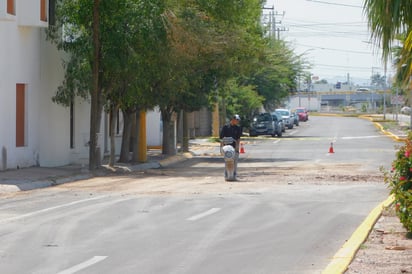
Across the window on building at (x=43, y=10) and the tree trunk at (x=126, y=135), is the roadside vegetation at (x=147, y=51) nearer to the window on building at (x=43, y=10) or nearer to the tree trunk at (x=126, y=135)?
the tree trunk at (x=126, y=135)

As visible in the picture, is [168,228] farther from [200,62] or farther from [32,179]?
[200,62]

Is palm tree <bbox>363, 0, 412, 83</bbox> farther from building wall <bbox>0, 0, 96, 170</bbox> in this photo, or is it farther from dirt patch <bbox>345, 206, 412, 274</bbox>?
building wall <bbox>0, 0, 96, 170</bbox>

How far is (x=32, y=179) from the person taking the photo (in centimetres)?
2419

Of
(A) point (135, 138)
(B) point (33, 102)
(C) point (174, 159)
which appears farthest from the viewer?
(C) point (174, 159)

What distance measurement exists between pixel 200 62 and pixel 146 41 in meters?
6.40

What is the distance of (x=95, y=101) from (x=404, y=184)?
689 inches

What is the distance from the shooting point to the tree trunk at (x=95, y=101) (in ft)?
90.5

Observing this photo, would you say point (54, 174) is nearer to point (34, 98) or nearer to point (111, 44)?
point (34, 98)

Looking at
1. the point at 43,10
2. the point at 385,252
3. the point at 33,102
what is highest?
the point at 43,10

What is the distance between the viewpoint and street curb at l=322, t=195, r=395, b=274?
10.3 m

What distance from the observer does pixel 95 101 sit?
28.6 meters

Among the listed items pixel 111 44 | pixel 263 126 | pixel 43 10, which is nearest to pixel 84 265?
pixel 111 44

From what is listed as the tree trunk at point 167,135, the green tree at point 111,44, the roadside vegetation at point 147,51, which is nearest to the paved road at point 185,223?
the green tree at point 111,44

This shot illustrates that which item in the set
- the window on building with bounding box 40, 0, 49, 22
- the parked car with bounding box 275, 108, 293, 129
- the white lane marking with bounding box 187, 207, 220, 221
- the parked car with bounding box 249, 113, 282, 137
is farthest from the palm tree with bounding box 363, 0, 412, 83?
the parked car with bounding box 275, 108, 293, 129
